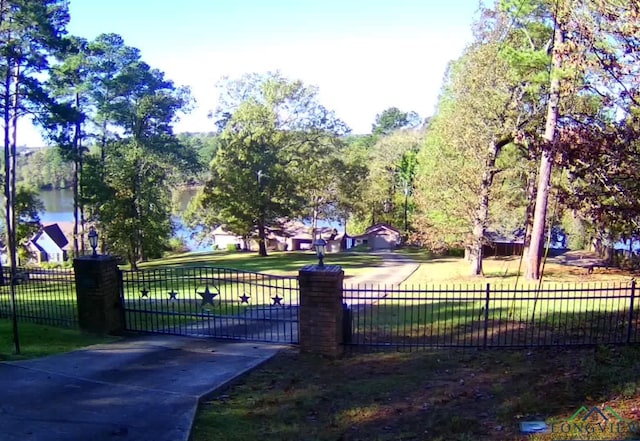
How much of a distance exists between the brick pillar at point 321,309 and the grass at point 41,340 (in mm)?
3637

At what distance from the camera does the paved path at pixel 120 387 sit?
5.10 metres

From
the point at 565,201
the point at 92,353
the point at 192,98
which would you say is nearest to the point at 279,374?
the point at 92,353

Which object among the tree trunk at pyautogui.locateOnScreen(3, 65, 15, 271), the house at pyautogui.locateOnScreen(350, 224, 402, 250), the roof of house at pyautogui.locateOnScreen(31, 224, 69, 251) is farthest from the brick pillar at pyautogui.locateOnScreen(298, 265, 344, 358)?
the roof of house at pyautogui.locateOnScreen(31, 224, 69, 251)

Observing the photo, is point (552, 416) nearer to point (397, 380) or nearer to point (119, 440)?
point (397, 380)

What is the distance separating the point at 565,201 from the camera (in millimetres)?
8938

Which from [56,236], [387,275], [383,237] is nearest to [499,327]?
[387,275]

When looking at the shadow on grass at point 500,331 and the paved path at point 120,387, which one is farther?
Result: the shadow on grass at point 500,331

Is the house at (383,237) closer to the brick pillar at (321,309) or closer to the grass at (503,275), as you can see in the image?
the grass at (503,275)

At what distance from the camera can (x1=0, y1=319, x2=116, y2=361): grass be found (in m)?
7.81

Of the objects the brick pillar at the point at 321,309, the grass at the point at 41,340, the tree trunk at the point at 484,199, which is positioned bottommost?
the grass at the point at 41,340

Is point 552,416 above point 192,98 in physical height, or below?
below

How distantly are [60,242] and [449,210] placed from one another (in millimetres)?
52080

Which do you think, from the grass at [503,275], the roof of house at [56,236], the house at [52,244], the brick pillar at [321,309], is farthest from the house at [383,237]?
the brick pillar at [321,309]

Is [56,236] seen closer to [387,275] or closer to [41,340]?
[387,275]
